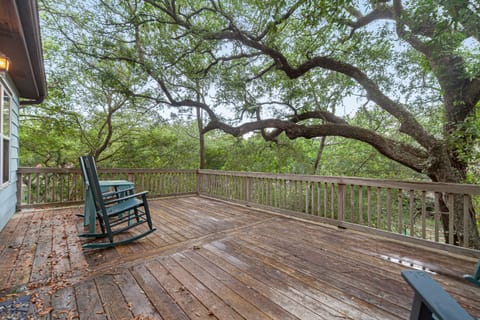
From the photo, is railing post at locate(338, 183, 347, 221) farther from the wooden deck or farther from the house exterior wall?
the house exterior wall

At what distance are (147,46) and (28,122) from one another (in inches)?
201

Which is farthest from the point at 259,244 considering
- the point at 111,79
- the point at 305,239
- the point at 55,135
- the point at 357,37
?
the point at 55,135

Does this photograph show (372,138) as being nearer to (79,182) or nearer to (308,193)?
(308,193)

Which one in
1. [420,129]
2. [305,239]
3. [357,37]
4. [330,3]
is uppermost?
[357,37]

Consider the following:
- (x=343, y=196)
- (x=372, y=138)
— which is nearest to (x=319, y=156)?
(x=372, y=138)

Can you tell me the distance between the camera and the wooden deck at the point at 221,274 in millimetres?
1554

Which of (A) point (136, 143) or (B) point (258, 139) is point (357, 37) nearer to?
(B) point (258, 139)

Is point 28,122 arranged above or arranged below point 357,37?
below

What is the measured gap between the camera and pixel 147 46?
598 centimetres

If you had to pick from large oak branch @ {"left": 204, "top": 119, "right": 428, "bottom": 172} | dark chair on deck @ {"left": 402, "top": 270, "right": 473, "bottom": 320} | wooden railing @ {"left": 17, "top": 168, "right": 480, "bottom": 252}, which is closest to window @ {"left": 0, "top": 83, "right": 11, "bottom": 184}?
wooden railing @ {"left": 17, "top": 168, "right": 480, "bottom": 252}

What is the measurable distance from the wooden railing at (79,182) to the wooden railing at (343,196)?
617mm

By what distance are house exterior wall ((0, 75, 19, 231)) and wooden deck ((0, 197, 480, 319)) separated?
382mm

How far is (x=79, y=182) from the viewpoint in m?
5.36

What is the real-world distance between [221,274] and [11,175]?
14.5 ft
